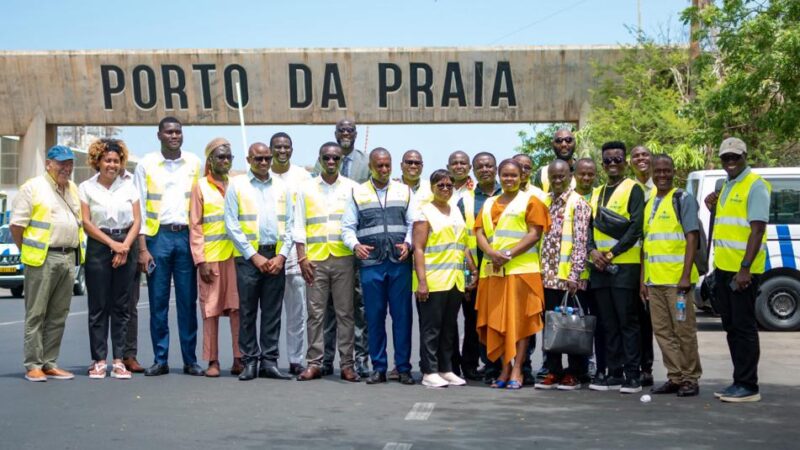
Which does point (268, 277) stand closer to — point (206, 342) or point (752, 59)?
point (206, 342)

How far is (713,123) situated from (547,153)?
42926 millimetres

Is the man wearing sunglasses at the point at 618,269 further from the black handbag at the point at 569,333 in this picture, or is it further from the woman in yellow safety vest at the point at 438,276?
the woman in yellow safety vest at the point at 438,276

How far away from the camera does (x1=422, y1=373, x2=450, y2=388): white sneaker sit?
437 inches

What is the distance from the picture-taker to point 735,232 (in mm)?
10484

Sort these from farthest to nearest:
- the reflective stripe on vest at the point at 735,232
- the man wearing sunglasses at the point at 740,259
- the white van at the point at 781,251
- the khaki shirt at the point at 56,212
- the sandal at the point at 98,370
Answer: the white van at the point at 781,251 → the sandal at the point at 98,370 → the khaki shirt at the point at 56,212 → the reflective stripe on vest at the point at 735,232 → the man wearing sunglasses at the point at 740,259

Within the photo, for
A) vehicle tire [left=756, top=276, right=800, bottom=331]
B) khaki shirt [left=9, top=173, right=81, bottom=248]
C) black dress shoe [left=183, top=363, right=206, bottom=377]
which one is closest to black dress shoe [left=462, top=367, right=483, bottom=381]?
black dress shoe [left=183, top=363, right=206, bottom=377]

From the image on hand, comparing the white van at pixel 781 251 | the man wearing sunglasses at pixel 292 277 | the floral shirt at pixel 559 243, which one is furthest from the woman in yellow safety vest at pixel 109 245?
the white van at pixel 781 251

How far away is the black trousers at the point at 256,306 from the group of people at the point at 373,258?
2 cm

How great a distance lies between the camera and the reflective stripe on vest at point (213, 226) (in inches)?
464

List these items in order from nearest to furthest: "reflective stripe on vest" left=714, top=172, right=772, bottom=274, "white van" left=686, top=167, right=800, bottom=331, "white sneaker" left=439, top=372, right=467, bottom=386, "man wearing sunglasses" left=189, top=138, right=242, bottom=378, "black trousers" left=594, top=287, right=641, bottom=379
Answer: "reflective stripe on vest" left=714, top=172, right=772, bottom=274, "black trousers" left=594, top=287, right=641, bottom=379, "white sneaker" left=439, top=372, right=467, bottom=386, "man wearing sunglasses" left=189, top=138, right=242, bottom=378, "white van" left=686, top=167, right=800, bottom=331

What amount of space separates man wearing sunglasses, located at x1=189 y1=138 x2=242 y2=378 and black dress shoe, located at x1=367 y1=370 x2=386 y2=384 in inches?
50.0

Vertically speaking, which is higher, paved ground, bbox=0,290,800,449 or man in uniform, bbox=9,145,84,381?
man in uniform, bbox=9,145,84,381

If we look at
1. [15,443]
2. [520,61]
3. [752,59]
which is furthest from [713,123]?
[15,443]

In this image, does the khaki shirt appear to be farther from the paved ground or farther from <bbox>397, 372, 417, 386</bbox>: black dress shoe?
<bbox>397, 372, 417, 386</bbox>: black dress shoe
